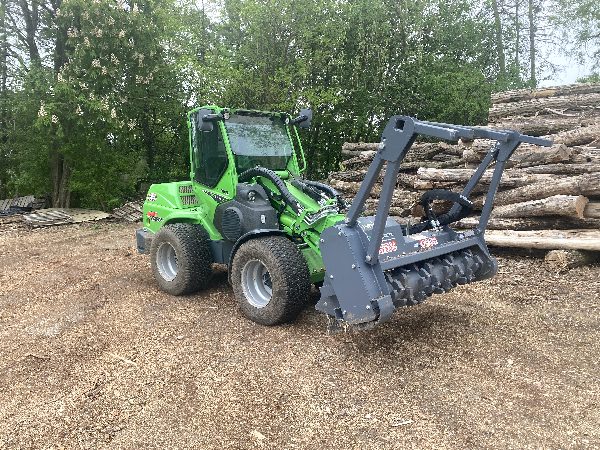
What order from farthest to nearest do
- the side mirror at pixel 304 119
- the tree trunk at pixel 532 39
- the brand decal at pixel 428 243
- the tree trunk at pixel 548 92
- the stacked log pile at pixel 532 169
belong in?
1. the tree trunk at pixel 532 39
2. the tree trunk at pixel 548 92
3. the stacked log pile at pixel 532 169
4. the side mirror at pixel 304 119
5. the brand decal at pixel 428 243

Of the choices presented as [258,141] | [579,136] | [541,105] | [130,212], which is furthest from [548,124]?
[130,212]

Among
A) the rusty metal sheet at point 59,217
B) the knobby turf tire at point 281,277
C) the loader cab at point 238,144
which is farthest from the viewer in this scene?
the rusty metal sheet at point 59,217

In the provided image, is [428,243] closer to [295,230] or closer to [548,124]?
[295,230]

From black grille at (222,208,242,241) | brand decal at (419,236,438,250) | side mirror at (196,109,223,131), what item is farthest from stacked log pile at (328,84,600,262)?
side mirror at (196,109,223,131)

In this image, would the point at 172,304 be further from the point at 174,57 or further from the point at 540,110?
the point at 174,57

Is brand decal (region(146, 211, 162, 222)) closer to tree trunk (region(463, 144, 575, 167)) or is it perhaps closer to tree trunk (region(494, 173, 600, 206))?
tree trunk (region(494, 173, 600, 206))

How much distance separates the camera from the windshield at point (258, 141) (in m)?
5.78

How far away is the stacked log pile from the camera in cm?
755

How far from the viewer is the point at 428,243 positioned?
4.58 m

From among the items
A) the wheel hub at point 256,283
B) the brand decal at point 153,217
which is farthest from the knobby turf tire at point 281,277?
the brand decal at point 153,217

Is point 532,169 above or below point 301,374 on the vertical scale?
above

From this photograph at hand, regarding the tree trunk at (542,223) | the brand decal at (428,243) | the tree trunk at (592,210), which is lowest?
the tree trunk at (542,223)

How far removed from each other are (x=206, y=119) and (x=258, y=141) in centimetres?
79

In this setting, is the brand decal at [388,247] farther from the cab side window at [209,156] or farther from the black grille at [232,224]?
the cab side window at [209,156]
